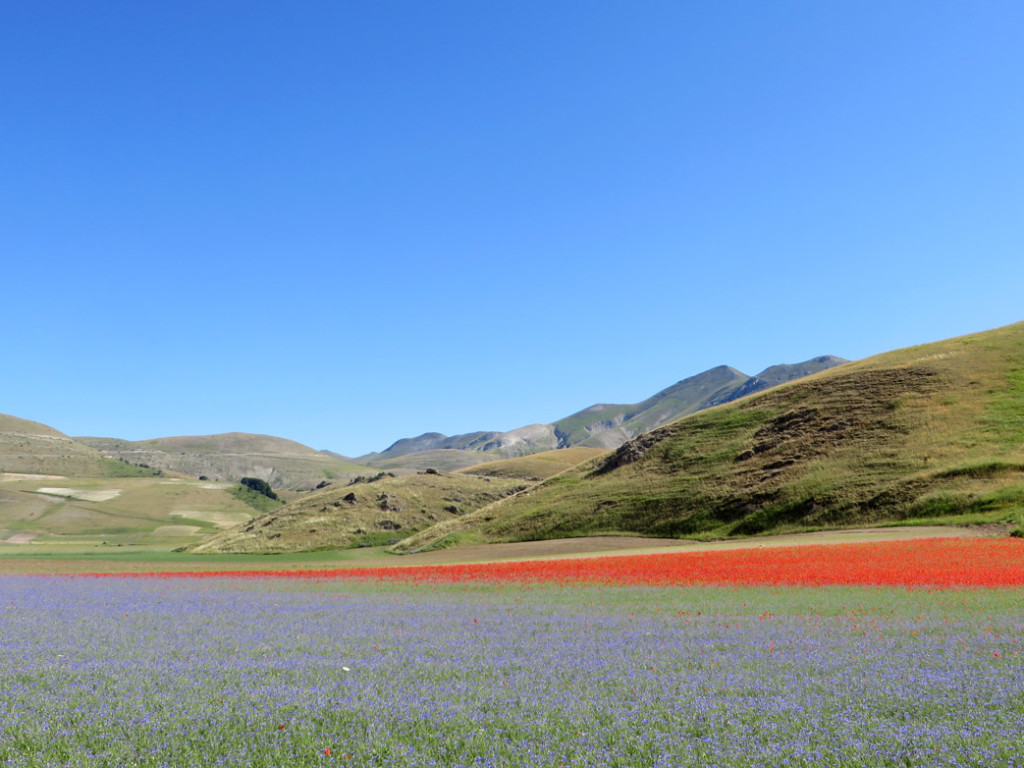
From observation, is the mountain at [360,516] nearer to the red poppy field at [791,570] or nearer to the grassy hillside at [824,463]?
the grassy hillside at [824,463]

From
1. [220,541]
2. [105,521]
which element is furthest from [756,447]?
[105,521]

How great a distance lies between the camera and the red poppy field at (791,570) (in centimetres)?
3124

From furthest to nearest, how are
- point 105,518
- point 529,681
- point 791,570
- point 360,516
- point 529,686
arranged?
point 105,518 < point 360,516 < point 791,570 < point 529,681 < point 529,686

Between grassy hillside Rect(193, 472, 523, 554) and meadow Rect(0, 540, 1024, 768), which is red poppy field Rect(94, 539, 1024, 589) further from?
grassy hillside Rect(193, 472, 523, 554)

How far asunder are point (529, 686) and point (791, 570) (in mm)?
28437

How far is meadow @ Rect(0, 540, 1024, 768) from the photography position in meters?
10.2

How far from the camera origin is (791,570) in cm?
3722

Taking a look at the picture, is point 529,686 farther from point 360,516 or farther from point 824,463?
point 360,516

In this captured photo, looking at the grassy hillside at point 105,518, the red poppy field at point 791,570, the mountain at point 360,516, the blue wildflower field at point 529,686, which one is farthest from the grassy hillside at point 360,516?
the blue wildflower field at point 529,686

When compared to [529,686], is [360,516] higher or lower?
lower

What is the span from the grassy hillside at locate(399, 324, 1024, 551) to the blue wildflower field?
163 feet

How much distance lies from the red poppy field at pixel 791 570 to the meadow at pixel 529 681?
2753 millimetres

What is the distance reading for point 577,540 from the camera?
262 feet

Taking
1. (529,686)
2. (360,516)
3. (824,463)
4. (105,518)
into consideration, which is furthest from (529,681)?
(105,518)
